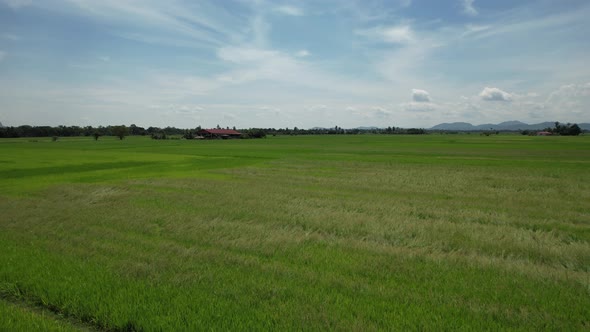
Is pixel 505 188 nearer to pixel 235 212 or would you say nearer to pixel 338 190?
pixel 338 190

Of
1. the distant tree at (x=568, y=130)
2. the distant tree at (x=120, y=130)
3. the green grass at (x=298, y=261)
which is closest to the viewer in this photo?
the green grass at (x=298, y=261)

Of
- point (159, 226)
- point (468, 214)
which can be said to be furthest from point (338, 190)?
point (159, 226)

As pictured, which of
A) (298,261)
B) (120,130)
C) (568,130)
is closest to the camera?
(298,261)

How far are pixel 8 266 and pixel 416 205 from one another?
14.5 m

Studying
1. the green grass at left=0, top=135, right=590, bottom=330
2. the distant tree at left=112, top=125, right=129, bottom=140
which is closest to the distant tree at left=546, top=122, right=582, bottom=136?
the green grass at left=0, top=135, right=590, bottom=330

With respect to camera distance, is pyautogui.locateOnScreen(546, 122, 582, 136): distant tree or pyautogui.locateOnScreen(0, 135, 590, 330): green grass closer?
pyautogui.locateOnScreen(0, 135, 590, 330): green grass

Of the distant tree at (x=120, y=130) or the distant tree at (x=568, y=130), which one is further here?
the distant tree at (x=568, y=130)

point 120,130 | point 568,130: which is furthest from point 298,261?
point 568,130

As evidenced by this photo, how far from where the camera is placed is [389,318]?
19.2 ft

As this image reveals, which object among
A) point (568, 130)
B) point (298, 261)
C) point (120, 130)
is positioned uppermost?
point (120, 130)

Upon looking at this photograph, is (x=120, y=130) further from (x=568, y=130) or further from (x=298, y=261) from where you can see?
(x=568, y=130)

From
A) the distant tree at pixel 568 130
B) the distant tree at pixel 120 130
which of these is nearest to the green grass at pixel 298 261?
the distant tree at pixel 120 130

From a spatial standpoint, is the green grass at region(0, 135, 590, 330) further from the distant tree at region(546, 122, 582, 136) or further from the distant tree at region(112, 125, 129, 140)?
the distant tree at region(546, 122, 582, 136)

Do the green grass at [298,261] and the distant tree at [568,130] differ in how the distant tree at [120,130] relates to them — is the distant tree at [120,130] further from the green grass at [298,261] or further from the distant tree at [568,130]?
the distant tree at [568,130]
